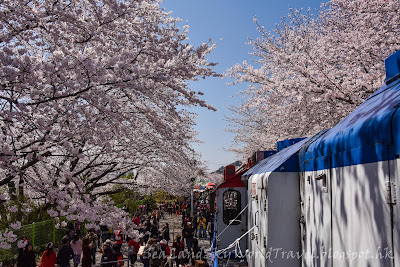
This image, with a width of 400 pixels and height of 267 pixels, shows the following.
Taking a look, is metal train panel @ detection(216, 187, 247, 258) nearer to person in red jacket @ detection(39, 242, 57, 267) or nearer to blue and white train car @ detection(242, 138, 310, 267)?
person in red jacket @ detection(39, 242, 57, 267)

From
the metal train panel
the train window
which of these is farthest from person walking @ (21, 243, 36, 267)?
the train window

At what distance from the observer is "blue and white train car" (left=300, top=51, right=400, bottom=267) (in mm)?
2500

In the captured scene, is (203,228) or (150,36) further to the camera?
(203,228)

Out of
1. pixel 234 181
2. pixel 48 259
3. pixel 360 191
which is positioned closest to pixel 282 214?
pixel 360 191

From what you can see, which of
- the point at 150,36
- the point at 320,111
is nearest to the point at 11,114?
the point at 150,36

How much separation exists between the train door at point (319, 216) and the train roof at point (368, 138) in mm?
140

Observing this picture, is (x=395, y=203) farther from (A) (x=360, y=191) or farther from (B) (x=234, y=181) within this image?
(B) (x=234, y=181)

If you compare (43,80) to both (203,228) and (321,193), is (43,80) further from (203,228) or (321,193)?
(203,228)

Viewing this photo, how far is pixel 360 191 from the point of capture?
296cm

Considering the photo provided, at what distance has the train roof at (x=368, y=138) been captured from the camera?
8.91 feet

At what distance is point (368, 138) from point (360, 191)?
0.43 metres

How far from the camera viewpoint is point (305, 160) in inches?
196

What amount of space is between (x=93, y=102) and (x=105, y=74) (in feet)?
2.28

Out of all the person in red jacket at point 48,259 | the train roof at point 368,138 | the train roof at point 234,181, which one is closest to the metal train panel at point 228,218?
the train roof at point 234,181
